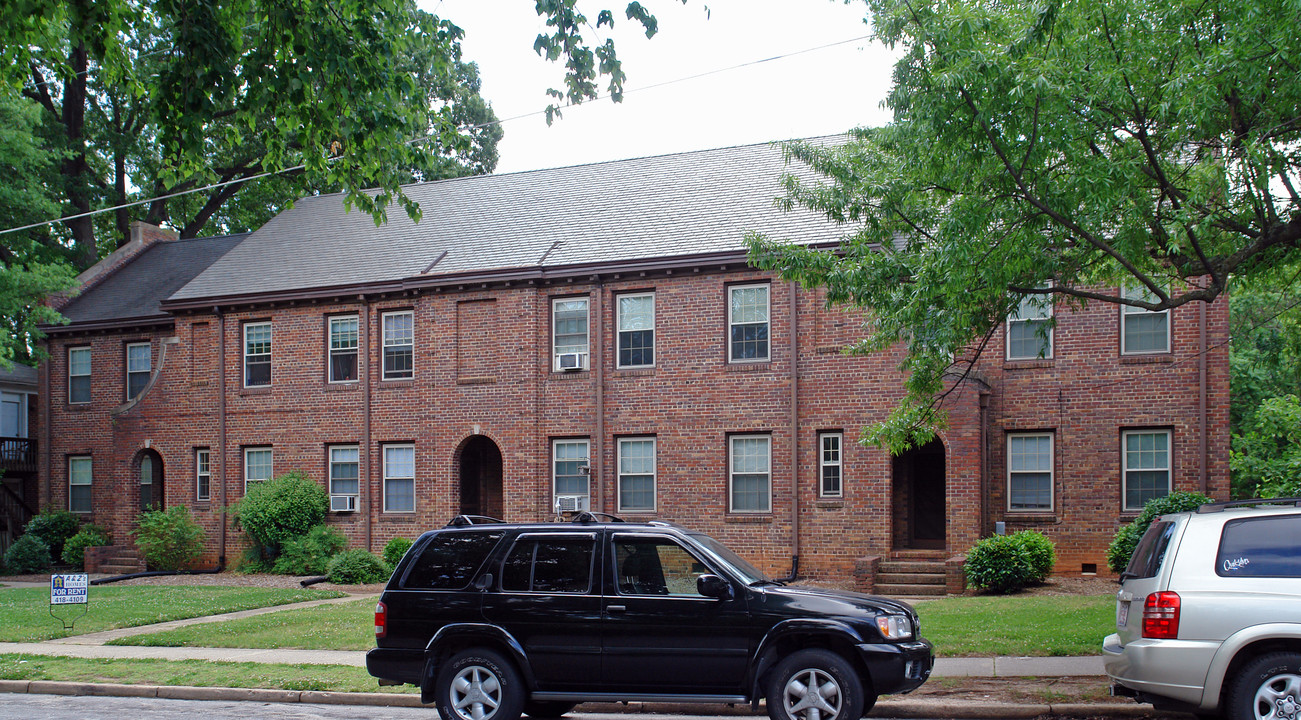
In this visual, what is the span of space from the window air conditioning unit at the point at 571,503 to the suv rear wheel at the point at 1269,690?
16700mm

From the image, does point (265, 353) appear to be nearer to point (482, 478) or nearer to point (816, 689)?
point (482, 478)

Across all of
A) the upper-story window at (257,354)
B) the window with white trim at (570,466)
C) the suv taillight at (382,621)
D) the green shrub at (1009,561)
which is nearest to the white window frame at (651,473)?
the window with white trim at (570,466)

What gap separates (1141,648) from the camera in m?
8.31

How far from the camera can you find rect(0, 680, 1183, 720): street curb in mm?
9695

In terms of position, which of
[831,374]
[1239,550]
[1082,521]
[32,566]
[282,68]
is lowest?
[32,566]

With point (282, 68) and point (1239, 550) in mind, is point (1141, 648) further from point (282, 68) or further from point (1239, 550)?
point (282, 68)

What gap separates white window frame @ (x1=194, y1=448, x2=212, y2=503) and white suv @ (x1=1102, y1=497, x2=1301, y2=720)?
24555 millimetres

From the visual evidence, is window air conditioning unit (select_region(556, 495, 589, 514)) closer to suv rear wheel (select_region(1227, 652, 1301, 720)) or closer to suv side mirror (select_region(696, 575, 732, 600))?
suv side mirror (select_region(696, 575, 732, 600))

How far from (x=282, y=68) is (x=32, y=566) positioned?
23115 mm

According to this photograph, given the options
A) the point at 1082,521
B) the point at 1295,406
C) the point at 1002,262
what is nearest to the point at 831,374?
the point at 1082,521

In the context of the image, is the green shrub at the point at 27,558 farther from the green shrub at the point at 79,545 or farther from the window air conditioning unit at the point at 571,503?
the window air conditioning unit at the point at 571,503

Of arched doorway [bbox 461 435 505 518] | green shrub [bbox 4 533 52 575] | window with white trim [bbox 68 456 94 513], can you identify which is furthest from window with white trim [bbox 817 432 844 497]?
window with white trim [bbox 68 456 94 513]

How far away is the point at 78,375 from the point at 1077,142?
28.5m

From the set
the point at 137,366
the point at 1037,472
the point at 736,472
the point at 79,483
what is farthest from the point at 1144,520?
the point at 79,483
